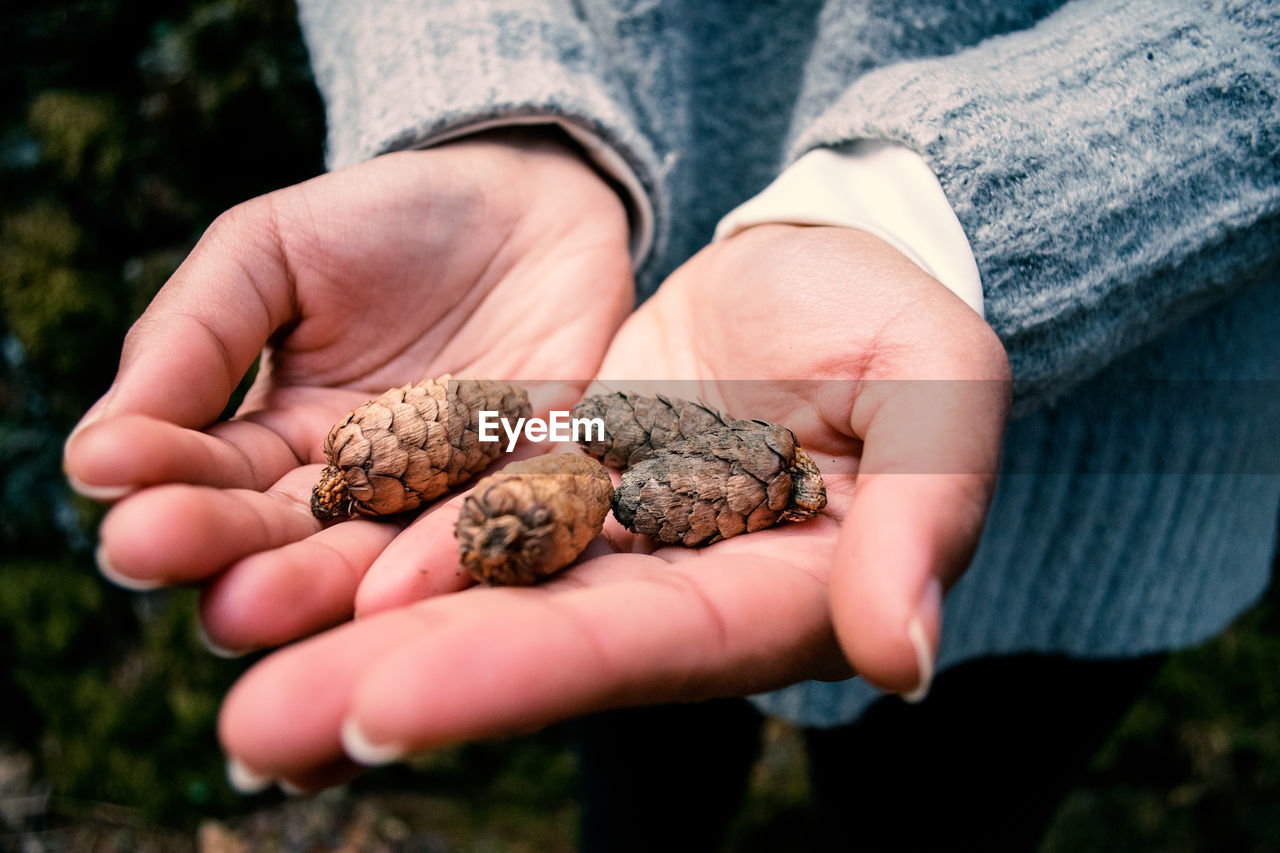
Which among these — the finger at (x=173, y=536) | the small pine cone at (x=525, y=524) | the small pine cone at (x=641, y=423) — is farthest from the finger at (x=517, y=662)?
the small pine cone at (x=641, y=423)

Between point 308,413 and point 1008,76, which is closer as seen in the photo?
point 1008,76

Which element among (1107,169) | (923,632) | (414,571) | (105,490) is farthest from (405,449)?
(1107,169)

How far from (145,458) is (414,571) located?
0.56 m

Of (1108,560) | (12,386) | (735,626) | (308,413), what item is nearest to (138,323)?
(308,413)

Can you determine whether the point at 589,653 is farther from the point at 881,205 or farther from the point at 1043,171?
the point at 1043,171

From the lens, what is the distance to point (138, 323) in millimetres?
1831

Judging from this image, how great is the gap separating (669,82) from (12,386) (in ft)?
10.9

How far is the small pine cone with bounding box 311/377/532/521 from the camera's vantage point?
75.2 inches

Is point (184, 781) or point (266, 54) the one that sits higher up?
point (266, 54)

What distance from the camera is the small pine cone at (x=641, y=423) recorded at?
219 cm

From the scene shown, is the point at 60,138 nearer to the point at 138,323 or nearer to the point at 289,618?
the point at 138,323

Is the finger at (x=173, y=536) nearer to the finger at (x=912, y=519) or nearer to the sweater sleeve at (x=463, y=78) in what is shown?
the finger at (x=912, y=519)

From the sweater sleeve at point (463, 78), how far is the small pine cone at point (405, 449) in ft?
2.68

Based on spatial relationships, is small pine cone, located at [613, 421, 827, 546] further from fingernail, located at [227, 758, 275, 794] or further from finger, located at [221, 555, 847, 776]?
fingernail, located at [227, 758, 275, 794]
